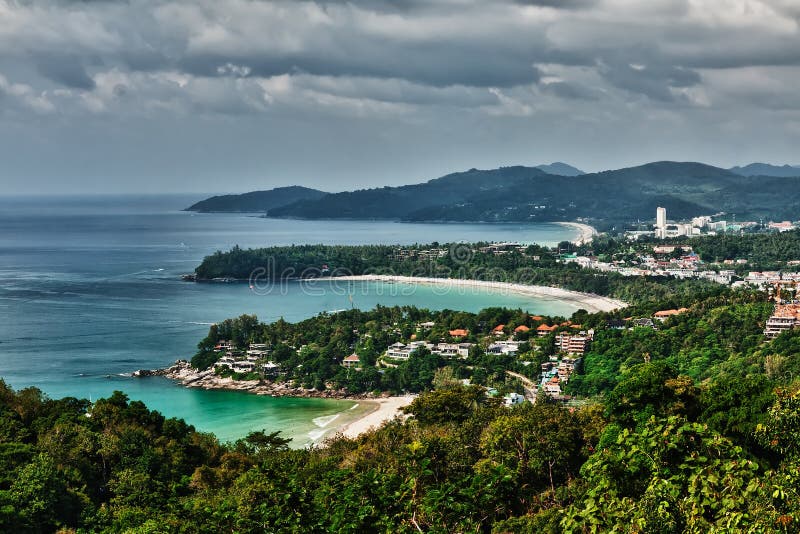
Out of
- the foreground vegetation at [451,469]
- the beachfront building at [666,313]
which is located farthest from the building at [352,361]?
the foreground vegetation at [451,469]

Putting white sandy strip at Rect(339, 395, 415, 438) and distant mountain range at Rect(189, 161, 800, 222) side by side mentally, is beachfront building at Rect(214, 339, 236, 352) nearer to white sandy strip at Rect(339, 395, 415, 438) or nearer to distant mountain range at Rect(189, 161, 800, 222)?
white sandy strip at Rect(339, 395, 415, 438)

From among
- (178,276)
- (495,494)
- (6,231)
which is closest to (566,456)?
(495,494)

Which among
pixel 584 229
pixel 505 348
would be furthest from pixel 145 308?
pixel 584 229

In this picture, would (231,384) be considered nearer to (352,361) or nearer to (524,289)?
(352,361)

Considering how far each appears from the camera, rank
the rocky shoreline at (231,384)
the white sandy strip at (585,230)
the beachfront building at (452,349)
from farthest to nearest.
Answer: the white sandy strip at (585,230)
the beachfront building at (452,349)
the rocky shoreline at (231,384)

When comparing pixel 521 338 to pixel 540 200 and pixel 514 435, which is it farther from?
pixel 540 200

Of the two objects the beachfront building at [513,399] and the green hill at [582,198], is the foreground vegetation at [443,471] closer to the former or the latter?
the beachfront building at [513,399]
